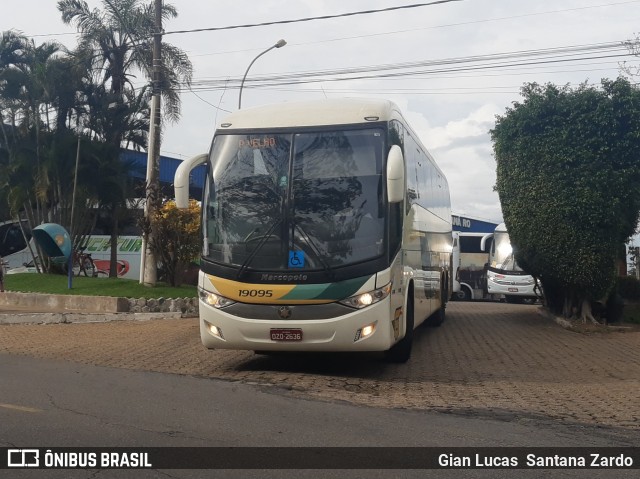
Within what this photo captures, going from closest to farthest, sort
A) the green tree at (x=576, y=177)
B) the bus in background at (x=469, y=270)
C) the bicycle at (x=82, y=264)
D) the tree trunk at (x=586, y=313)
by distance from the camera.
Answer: the green tree at (x=576, y=177) < the tree trunk at (x=586, y=313) < the bicycle at (x=82, y=264) < the bus in background at (x=469, y=270)

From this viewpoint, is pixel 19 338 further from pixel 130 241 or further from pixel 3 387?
pixel 130 241

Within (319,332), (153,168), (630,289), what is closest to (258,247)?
(319,332)

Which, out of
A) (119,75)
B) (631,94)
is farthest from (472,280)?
(631,94)

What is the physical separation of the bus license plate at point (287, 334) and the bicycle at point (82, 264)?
62.5ft

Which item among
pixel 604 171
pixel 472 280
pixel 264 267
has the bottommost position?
pixel 472 280

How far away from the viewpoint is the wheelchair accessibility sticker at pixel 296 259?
10219 millimetres

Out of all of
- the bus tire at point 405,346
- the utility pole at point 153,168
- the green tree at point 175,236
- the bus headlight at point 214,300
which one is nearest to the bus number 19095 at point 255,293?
the bus headlight at point 214,300

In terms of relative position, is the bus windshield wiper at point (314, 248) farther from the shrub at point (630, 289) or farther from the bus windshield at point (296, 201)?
the shrub at point (630, 289)

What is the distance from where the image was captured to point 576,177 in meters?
17.0

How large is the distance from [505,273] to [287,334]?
21.7 meters

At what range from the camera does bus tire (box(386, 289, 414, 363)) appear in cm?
1188

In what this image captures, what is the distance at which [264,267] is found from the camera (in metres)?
10.3

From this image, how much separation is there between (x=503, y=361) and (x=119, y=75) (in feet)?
71.6

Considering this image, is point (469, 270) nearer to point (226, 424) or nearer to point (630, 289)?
point (630, 289)
